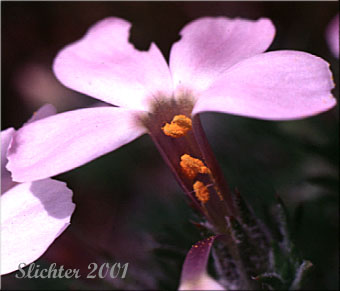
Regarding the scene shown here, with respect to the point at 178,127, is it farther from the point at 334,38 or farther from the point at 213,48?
the point at 334,38

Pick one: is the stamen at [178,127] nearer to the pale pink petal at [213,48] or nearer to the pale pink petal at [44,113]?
the pale pink petal at [213,48]

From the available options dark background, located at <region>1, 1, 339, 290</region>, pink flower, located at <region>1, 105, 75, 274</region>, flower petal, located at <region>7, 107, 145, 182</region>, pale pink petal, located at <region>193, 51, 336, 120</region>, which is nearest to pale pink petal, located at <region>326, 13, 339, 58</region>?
dark background, located at <region>1, 1, 339, 290</region>

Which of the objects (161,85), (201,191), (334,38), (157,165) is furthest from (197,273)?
(157,165)

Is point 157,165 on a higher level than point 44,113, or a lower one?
lower

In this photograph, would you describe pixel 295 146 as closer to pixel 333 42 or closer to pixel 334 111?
pixel 334 111

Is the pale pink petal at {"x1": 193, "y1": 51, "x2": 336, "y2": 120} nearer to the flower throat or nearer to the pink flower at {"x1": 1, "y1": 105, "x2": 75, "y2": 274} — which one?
the flower throat

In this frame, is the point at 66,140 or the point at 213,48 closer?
the point at 66,140

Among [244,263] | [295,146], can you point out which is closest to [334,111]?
[295,146]
